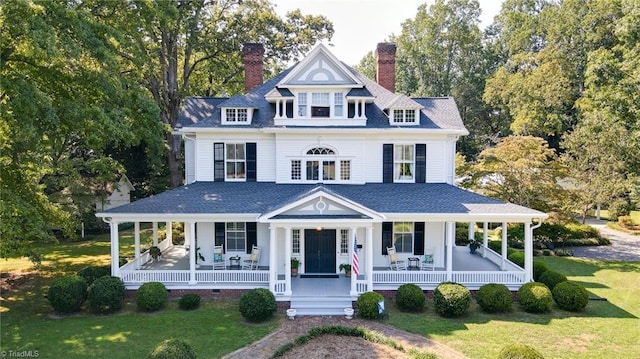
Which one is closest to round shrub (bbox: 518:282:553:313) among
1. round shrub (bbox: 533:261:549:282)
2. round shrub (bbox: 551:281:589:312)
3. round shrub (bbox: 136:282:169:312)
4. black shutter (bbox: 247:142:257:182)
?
round shrub (bbox: 551:281:589:312)

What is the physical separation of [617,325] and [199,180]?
17629 millimetres

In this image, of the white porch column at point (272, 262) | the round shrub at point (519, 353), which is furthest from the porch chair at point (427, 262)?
the round shrub at point (519, 353)

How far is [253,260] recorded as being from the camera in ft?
58.9

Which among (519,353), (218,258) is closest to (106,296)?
(218,258)

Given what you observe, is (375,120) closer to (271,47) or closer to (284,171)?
(284,171)

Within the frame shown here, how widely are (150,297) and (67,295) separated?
2829mm

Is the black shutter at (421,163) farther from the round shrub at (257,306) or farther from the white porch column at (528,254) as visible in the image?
the round shrub at (257,306)

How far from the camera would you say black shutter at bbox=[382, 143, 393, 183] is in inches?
791

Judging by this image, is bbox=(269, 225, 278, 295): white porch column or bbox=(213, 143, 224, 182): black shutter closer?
bbox=(269, 225, 278, 295): white porch column

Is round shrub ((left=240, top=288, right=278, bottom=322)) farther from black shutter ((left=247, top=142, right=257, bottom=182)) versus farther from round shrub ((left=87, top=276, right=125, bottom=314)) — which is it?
black shutter ((left=247, top=142, right=257, bottom=182))

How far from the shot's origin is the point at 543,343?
12.8m

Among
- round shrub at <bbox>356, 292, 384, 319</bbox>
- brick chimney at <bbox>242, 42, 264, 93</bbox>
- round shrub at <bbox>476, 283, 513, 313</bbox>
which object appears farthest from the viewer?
brick chimney at <bbox>242, 42, 264, 93</bbox>

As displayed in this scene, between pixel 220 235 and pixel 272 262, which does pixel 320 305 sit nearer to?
pixel 272 262

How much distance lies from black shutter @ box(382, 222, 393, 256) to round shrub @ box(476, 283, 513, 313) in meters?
4.59
